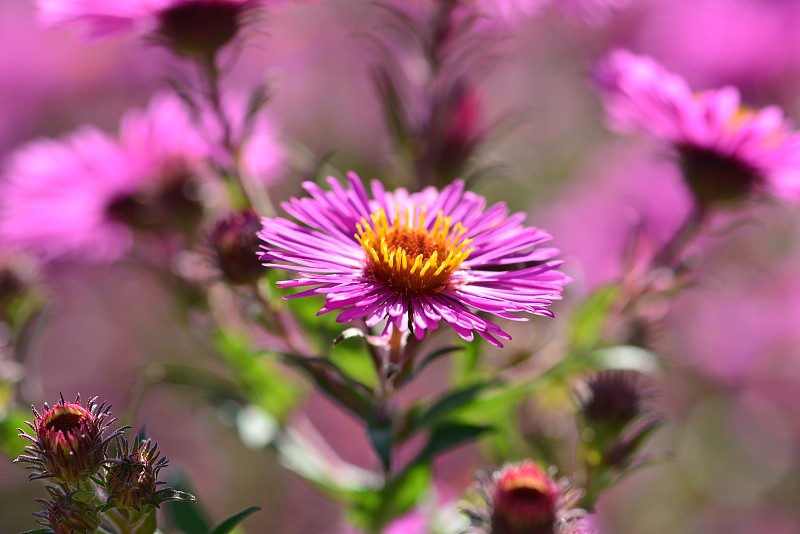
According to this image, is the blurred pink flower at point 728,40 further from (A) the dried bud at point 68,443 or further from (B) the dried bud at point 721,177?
(A) the dried bud at point 68,443

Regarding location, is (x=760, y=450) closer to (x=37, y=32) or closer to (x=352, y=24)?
(x=352, y=24)

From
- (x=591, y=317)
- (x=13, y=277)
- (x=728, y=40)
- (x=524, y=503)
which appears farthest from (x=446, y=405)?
(x=728, y=40)

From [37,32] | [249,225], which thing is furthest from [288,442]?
[37,32]

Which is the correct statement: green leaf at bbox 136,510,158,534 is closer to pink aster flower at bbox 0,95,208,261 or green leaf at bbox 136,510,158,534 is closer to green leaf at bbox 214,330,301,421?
green leaf at bbox 214,330,301,421

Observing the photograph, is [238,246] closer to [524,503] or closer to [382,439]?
[382,439]

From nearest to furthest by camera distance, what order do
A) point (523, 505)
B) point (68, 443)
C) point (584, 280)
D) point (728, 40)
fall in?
point (68, 443) → point (523, 505) → point (584, 280) → point (728, 40)

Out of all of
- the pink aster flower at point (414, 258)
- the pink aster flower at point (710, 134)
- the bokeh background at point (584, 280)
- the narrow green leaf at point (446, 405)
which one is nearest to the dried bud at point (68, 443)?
the pink aster flower at point (414, 258)
